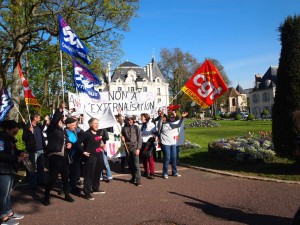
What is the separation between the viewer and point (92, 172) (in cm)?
745

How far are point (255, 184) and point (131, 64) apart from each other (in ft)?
250

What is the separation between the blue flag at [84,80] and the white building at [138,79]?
214 ft

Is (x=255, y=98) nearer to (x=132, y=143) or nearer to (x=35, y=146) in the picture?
(x=132, y=143)

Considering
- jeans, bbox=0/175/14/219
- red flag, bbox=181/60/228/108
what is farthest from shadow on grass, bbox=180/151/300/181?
jeans, bbox=0/175/14/219

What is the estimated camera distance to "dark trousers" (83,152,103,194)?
7.30 m

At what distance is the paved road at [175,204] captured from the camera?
572 cm

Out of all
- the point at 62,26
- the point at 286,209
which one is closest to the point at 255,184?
the point at 286,209

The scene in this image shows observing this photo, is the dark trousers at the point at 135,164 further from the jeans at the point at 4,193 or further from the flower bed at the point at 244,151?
the flower bed at the point at 244,151

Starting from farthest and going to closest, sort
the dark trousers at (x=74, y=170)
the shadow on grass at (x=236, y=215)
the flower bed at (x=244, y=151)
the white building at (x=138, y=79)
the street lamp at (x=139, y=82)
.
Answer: the white building at (x=138, y=79) → the street lamp at (x=139, y=82) → the flower bed at (x=244, y=151) → the dark trousers at (x=74, y=170) → the shadow on grass at (x=236, y=215)

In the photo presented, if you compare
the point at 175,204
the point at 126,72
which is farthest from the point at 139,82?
the point at 175,204

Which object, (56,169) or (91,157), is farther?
(91,157)

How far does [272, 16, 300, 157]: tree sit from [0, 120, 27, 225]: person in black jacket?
260 inches

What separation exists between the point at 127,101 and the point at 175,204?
545cm

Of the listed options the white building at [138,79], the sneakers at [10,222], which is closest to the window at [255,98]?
the white building at [138,79]
